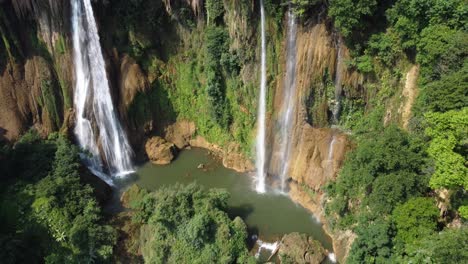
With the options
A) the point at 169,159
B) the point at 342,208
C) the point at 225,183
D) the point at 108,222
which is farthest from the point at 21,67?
the point at 342,208

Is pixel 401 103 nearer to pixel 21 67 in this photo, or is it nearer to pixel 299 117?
pixel 299 117

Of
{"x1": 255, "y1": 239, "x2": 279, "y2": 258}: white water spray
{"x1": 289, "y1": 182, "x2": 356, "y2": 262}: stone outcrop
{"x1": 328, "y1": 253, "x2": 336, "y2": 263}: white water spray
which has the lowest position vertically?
{"x1": 328, "y1": 253, "x2": 336, "y2": 263}: white water spray

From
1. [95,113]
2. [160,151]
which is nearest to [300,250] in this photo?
[160,151]

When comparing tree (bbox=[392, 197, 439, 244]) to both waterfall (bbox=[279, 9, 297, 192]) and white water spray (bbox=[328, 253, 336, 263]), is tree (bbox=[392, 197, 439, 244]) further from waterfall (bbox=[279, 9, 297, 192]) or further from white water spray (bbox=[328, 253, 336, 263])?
waterfall (bbox=[279, 9, 297, 192])

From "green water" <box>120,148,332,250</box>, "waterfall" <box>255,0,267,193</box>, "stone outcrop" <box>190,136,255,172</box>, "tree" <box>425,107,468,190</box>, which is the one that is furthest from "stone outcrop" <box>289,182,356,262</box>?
"tree" <box>425,107,468,190</box>

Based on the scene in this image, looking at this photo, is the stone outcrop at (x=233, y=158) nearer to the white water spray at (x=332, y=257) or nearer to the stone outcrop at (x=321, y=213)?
the stone outcrop at (x=321, y=213)

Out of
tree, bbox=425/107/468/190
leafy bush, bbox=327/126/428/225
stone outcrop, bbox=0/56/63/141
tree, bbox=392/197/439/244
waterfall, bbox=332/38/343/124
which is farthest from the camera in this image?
stone outcrop, bbox=0/56/63/141

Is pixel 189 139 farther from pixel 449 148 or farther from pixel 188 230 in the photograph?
pixel 449 148
